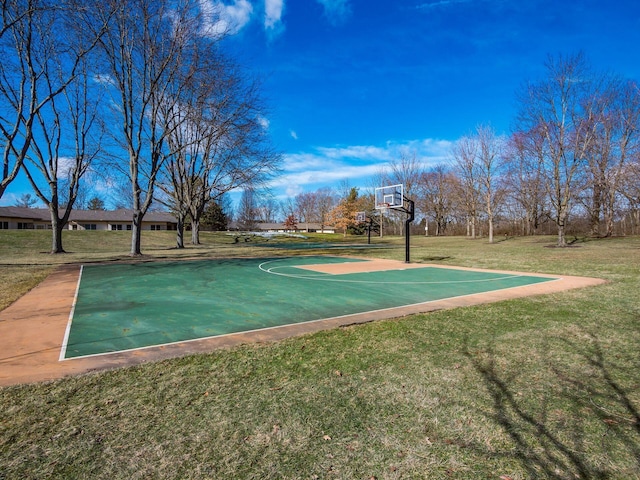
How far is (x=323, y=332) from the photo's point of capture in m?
5.19

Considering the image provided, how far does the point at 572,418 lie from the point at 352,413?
1717 millimetres

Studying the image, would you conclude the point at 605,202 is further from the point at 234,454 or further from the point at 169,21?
the point at 234,454

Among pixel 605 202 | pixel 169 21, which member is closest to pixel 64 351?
pixel 169 21

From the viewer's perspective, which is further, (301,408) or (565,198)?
(565,198)

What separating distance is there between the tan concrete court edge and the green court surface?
24 centimetres

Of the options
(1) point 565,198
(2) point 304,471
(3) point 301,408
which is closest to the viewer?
(2) point 304,471

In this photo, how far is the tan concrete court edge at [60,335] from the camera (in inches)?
154

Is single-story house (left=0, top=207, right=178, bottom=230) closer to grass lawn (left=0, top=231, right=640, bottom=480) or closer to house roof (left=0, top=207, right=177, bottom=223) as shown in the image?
house roof (left=0, top=207, right=177, bottom=223)

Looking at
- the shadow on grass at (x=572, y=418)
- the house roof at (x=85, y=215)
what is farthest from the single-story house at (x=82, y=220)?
the shadow on grass at (x=572, y=418)

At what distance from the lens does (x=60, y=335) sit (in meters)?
5.18

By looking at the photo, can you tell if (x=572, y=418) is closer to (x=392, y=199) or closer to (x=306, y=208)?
(x=392, y=199)

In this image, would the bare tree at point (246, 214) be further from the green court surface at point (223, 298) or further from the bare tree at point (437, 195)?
the green court surface at point (223, 298)

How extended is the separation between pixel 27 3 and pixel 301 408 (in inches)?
566

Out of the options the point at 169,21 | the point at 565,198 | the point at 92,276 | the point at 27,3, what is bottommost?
the point at 92,276
